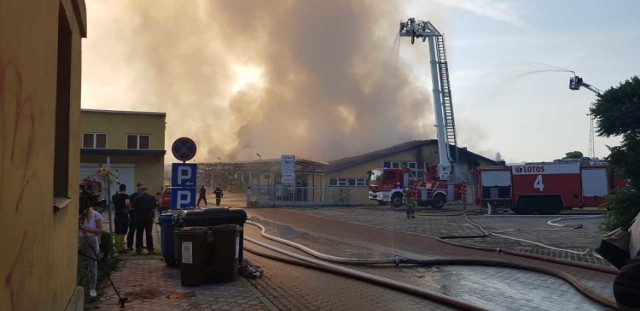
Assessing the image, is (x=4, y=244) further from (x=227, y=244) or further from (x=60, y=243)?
(x=227, y=244)

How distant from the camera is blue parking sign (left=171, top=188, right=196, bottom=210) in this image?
359 inches

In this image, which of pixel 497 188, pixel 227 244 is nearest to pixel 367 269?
pixel 227 244

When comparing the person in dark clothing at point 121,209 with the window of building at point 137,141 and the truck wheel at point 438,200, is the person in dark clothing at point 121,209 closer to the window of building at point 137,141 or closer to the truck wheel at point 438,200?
the window of building at point 137,141

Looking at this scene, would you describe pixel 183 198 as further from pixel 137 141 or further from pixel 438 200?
pixel 438 200

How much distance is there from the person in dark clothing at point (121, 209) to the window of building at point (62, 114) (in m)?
6.52

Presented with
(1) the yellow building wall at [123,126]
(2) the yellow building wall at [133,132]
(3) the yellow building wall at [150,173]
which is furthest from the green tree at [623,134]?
(1) the yellow building wall at [123,126]

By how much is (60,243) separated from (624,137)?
31.4 ft

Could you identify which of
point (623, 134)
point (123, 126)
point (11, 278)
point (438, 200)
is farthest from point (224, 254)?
point (123, 126)

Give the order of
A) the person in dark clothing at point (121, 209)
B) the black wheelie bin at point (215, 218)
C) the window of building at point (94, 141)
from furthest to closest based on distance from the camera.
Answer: the window of building at point (94, 141) < the person in dark clothing at point (121, 209) < the black wheelie bin at point (215, 218)

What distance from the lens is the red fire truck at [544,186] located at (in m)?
25.5

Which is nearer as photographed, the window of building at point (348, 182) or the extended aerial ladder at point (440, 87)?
the extended aerial ladder at point (440, 87)

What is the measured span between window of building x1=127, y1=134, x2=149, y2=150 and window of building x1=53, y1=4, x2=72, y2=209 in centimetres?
2657

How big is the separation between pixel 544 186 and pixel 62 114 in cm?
2544

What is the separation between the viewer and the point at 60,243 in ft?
14.2
